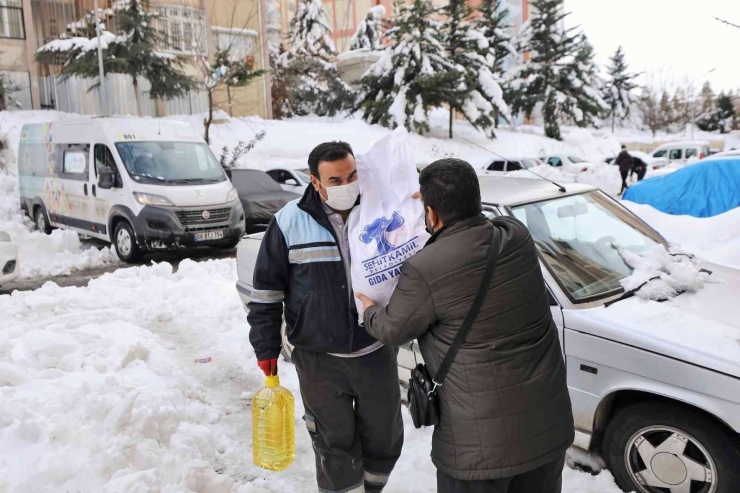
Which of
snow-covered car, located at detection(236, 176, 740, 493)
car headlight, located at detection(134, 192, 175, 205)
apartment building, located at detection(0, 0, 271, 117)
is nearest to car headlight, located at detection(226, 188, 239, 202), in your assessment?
car headlight, located at detection(134, 192, 175, 205)

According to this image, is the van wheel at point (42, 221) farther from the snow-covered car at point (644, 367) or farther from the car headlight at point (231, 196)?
the snow-covered car at point (644, 367)

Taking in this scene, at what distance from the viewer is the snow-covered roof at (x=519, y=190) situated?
13.7ft

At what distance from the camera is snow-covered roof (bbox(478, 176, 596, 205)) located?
13.7 feet

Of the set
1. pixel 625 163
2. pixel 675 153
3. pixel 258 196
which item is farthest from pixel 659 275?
pixel 675 153

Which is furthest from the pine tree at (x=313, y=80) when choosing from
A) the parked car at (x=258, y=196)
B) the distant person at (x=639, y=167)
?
the parked car at (x=258, y=196)

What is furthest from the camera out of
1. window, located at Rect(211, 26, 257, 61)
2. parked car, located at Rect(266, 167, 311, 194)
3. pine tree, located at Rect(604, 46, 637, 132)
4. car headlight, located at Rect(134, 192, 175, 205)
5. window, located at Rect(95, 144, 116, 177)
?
pine tree, located at Rect(604, 46, 637, 132)

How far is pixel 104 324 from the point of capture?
5.86 meters

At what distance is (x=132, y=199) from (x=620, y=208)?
8.02 m

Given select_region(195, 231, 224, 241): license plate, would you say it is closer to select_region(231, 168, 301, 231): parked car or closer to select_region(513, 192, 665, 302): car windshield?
select_region(231, 168, 301, 231): parked car

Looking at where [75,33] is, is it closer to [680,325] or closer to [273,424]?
[273,424]

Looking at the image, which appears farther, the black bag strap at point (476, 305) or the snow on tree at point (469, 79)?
the snow on tree at point (469, 79)

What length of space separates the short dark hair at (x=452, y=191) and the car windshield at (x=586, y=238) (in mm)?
1612

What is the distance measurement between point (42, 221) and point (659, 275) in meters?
12.5

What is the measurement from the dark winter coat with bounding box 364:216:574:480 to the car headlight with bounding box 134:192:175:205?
8.63m
